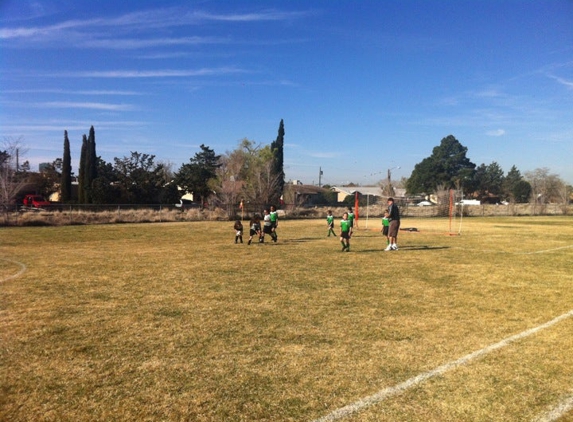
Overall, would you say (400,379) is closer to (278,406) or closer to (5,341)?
(278,406)

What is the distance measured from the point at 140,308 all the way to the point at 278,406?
416 cm

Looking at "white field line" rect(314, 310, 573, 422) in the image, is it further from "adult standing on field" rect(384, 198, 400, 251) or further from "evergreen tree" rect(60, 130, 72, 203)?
"evergreen tree" rect(60, 130, 72, 203)

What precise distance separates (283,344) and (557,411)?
3.06 meters

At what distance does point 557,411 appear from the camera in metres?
3.75

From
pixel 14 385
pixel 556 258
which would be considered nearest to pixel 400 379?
pixel 14 385

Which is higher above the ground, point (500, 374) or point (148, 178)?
point (148, 178)

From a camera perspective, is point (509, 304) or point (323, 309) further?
point (509, 304)

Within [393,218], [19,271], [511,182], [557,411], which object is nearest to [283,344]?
[557,411]

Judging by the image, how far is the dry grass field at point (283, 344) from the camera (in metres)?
3.80

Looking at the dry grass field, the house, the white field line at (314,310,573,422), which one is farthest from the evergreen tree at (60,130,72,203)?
the white field line at (314,310,573,422)

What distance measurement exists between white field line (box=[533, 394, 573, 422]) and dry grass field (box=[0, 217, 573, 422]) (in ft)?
0.06

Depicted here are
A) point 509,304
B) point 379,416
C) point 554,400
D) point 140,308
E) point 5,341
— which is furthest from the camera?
point 509,304

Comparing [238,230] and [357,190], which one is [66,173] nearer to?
[238,230]

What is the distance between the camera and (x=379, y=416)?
11.9 ft
